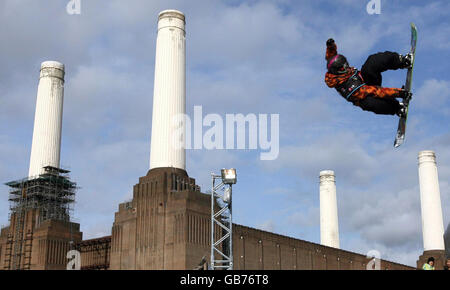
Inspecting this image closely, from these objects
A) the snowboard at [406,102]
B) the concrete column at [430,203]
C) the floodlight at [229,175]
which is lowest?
the snowboard at [406,102]

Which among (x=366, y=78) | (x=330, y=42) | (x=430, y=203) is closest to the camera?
(x=330, y=42)

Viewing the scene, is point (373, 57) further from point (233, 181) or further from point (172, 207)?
point (172, 207)

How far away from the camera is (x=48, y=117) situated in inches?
3031

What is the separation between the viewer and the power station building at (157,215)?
193 ft

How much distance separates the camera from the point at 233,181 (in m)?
48.8

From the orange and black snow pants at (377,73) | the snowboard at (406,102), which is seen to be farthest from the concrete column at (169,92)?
the orange and black snow pants at (377,73)

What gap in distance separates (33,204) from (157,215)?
20156 mm

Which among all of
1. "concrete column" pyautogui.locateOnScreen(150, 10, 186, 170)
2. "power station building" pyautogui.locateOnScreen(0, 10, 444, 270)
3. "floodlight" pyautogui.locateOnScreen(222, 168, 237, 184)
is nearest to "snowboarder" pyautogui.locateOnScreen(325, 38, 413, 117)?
"floodlight" pyautogui.locateOnScreen(222, 168, 237, 184)

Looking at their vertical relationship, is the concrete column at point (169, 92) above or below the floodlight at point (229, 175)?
above

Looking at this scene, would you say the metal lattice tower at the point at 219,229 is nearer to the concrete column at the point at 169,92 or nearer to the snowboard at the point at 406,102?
the concrete column at the point at 169,92

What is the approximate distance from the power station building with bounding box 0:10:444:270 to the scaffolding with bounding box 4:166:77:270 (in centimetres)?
12

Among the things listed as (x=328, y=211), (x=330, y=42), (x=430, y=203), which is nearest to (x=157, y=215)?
(x=430, y=203)

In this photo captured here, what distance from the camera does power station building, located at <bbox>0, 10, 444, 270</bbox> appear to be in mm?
58812

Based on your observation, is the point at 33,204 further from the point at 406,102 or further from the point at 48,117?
the point at 406,102
